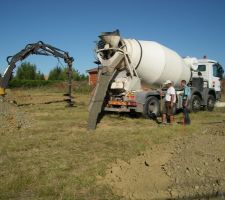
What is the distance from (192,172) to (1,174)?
3398 mm

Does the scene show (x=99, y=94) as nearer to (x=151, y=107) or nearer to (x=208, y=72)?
(x=151, y=107)

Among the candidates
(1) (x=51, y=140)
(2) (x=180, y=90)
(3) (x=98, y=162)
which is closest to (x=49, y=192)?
(3) (x=98, y=162)

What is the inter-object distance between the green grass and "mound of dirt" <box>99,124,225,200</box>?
327 mm

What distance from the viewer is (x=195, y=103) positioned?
1659cm

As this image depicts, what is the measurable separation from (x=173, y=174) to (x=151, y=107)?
27.2ft

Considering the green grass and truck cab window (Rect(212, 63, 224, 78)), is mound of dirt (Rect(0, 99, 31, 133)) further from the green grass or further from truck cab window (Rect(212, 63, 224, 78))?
truck cab window (Rect(212, 63, 224, 78))

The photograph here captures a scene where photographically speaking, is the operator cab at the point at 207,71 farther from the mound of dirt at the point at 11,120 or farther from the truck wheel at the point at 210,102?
the mound of dirt at the point at 11,120

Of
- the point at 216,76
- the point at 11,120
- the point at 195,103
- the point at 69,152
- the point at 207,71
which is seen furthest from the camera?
the point at 216,76

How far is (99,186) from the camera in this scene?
19.4ft

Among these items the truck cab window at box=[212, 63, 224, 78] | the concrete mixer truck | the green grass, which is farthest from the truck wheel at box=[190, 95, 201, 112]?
the truck cab window at box=[212, 63, 224, 78]

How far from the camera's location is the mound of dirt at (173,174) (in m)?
5.34

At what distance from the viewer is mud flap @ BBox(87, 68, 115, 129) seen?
12563mm

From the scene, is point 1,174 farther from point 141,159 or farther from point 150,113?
point 150,113

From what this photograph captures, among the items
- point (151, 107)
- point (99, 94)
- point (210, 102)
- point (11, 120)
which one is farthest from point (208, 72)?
point (11, 120)
